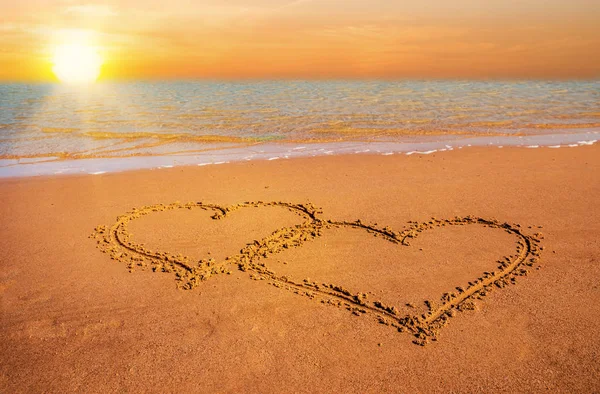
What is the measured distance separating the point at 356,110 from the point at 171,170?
14.7m

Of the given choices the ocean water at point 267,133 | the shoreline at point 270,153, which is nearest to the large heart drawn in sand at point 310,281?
the shoreline at point 270,153

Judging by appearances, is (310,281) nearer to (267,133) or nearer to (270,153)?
(270,153)

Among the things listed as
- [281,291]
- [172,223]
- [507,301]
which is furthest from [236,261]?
[507,301]

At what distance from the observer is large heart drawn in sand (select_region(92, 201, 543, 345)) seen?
434 centimetres

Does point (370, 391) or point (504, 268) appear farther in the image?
point (504, 268)

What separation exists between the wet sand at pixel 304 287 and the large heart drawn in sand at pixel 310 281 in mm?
30

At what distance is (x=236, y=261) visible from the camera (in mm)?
5445

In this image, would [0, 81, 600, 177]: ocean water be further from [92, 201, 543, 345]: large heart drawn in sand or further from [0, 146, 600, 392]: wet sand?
[92, 201, 543, 345]: large heart drawn in sand

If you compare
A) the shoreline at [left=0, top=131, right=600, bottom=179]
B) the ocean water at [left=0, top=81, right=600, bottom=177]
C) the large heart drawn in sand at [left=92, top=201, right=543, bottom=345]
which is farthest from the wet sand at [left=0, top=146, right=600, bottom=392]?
the ocean water at [left=0, top=81, right=600, bottom=177]

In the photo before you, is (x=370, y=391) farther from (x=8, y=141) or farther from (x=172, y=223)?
(x=8, y=141)

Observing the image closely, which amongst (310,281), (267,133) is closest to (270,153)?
(267,133)

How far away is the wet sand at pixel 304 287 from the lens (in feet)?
11.8

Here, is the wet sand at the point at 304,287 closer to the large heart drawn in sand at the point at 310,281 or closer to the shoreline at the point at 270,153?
the large heart drawn in sand at the point at 310,281

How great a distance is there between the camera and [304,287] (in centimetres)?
483
